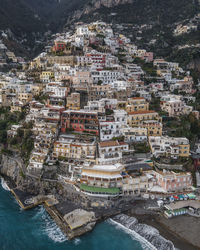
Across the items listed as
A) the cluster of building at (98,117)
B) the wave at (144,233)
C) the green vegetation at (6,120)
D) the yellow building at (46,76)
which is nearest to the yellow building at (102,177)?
the cluster of building at (98,117)

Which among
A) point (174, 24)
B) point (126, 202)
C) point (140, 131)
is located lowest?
point (126, 202)

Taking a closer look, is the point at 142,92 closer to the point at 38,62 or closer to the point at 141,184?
the point at 141,184

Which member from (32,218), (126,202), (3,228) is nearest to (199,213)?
(126,202)

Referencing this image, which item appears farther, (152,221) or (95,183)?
(95,183)

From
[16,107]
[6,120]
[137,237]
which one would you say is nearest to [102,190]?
[137,237]

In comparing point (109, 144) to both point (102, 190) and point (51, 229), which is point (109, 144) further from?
point (51, 229)

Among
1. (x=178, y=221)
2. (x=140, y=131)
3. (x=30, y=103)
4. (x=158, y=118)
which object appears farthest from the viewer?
(x=30, y=103)
